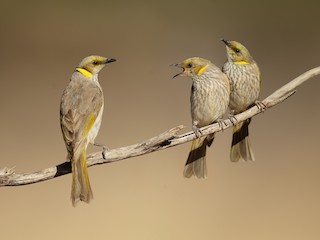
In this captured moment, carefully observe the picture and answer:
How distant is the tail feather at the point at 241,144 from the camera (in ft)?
8.83

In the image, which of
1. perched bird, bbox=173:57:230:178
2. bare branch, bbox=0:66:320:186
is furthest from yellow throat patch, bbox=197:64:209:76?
bare branch, bbox=0:66:320:186

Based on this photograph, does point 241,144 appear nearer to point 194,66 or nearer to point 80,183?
point 194,66

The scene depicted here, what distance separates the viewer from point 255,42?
4.55 m

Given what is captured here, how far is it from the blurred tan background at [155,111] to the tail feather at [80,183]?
1835 mm

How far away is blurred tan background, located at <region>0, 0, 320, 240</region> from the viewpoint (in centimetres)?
428

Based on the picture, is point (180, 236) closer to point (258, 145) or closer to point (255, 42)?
point (258, 145)

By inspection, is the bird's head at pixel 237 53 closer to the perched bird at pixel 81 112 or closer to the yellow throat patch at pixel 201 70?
the yellow throat patch at pixel 201 70

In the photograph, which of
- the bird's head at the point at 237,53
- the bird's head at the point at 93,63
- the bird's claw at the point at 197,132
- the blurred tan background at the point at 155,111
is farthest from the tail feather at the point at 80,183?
the blurred tan background at the point at 155,111

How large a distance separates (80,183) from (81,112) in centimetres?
26

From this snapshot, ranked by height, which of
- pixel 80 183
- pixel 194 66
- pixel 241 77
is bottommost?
pixel 80 183

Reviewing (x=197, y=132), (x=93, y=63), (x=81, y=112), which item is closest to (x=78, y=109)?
(x=81, y=112)

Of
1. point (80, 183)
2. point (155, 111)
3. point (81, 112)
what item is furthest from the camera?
point (155, 111)

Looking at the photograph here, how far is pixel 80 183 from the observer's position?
227 centimetres

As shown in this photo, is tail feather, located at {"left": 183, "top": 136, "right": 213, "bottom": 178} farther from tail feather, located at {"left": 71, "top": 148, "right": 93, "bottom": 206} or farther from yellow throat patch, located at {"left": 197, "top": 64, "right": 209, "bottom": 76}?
tail feather, located at {"left": 71, "top": 148, "right": 93, "bottom": 206}
